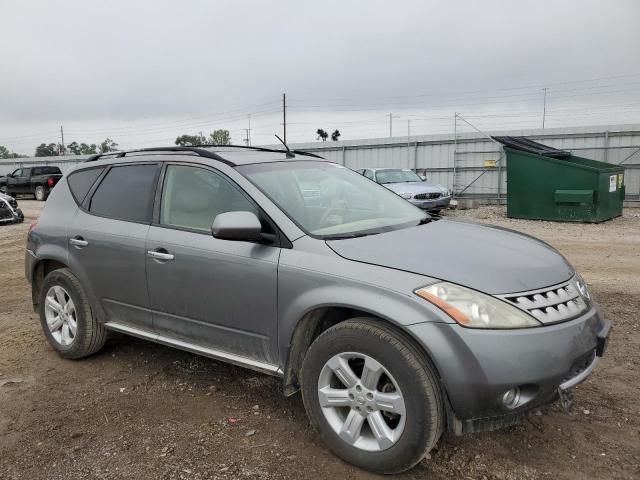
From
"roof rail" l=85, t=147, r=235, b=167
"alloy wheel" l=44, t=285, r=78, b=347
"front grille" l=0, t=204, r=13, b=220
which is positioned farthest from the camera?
"front grille" l=0, t=204, r=13, b=220

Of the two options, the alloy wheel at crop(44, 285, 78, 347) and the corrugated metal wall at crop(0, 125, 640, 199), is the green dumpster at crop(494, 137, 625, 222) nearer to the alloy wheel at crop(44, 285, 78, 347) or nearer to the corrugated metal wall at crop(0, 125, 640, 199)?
the corrugated metal wall at crop(0, 125, 640, 199)

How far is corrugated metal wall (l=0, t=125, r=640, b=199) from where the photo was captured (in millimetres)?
17672

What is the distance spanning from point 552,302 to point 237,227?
1.69 m

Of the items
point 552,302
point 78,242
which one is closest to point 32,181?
point 78,242

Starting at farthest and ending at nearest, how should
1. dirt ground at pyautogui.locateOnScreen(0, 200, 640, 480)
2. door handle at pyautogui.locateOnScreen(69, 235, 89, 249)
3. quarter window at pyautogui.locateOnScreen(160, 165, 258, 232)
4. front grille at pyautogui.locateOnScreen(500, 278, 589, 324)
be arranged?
door handle at pyautogui.locateOnScreen(69, 235, 89, 249) → quarter window at pyautogui.locateOnScreen(160, 165, 258, 232) → dirt ground at pyautogui.locateOnScreen(0, 200, 640, 480) → front grille at pyautogui.locateOnScreen(500, 278, 589, 324)

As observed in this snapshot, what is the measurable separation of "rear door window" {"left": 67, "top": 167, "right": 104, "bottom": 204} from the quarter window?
957 mm

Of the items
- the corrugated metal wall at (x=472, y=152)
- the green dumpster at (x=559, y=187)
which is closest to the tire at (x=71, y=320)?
the green dumpster at (x=559, y=187)

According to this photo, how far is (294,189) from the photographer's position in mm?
3580

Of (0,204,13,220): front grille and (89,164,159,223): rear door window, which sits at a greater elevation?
(89,164,159,223): rear door window

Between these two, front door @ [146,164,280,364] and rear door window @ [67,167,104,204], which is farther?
rear door window @ [67,167,104,204]

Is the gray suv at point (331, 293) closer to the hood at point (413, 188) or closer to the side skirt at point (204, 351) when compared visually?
the side skirt at point (204, 351)

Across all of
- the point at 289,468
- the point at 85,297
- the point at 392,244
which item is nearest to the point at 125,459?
the point at 289,468

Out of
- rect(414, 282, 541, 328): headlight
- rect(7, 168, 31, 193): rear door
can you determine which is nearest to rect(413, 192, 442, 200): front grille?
rect(414, 282, 541, 328): headlight

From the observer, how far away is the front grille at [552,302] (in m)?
2.54
